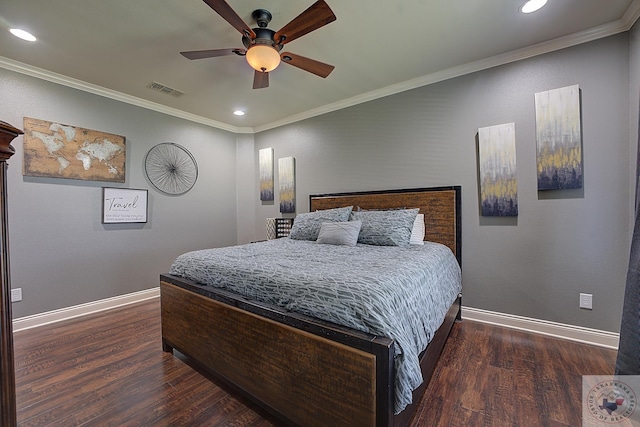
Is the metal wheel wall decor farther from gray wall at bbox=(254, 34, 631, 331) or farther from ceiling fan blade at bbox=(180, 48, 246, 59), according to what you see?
gray wall at bbox=(254, 34, 631, 331)

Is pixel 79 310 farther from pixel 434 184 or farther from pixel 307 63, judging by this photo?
pixel 434 184

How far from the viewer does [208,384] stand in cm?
181

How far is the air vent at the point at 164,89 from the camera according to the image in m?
3.13

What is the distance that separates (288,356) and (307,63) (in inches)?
84.9

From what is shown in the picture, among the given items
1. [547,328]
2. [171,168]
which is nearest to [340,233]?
[547,328]

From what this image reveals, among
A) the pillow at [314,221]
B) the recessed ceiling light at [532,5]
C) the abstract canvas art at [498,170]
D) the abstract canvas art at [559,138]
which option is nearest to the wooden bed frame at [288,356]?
the abstract canvas art at [498,170]

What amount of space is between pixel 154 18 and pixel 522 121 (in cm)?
331

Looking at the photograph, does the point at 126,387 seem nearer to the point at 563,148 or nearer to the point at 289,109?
the point at 289,109

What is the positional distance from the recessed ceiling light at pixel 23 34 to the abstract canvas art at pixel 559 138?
4463 millimetres

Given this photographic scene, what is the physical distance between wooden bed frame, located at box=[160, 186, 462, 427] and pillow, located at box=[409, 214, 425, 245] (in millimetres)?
755

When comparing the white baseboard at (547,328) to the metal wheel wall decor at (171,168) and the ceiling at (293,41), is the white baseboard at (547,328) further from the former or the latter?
the metal wheel wall decor at (171,168)

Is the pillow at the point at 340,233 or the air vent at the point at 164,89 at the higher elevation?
the air vent at the point at 164,89

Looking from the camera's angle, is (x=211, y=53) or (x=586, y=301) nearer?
(x=211, y=53)

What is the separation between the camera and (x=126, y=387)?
1769 millimetres
